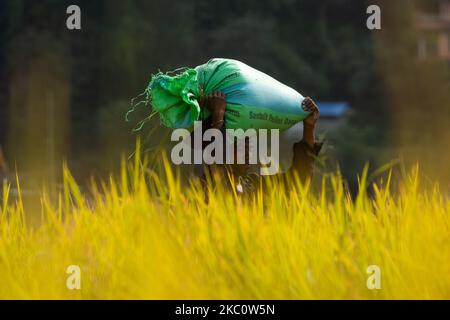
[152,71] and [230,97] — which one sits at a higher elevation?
[230,97]

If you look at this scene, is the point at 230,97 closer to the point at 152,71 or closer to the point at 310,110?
the point at 310,110

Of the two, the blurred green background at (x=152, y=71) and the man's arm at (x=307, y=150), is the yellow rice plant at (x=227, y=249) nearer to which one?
the man's arm at (x=307, y=150)

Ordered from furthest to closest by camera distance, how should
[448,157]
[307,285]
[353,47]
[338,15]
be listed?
[338,15], [353,47], [448,157], [307,285]

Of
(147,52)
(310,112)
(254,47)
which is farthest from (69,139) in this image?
(310,112)

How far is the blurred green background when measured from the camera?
912 inches

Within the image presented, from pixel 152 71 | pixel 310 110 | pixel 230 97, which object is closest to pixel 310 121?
pixel 310 110

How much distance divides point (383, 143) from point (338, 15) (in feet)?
17.9

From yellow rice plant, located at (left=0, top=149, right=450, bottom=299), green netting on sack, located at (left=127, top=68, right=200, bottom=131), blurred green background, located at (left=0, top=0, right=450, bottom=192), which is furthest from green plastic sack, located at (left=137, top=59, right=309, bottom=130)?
blurred green background, located at (left=0, top=0, right=450, bottom=192)

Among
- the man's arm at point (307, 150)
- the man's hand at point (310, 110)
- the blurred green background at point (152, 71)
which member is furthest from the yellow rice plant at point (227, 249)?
the blurred green background at point (152, 71)

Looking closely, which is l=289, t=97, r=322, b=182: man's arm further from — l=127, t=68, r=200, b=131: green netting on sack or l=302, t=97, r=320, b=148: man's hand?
l=127, t=68, r=200, b=131: green netting on sack

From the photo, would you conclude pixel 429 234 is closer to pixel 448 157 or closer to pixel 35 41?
pixel 448 157

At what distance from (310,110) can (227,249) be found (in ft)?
3.43

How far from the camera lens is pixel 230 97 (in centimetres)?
367

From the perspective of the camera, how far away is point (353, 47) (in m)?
25.8
